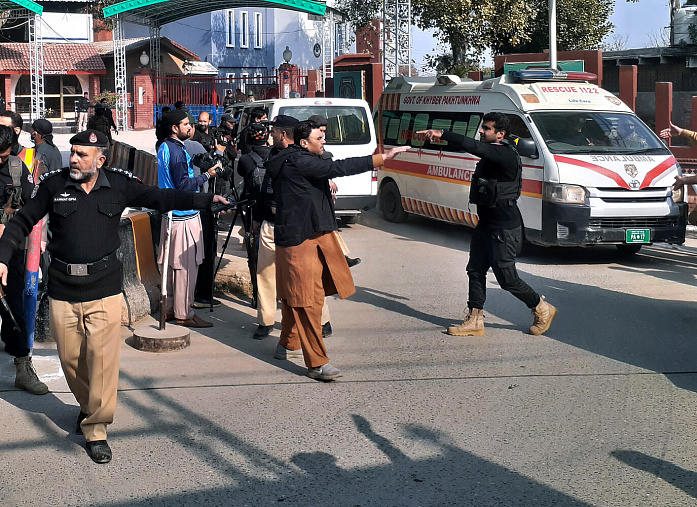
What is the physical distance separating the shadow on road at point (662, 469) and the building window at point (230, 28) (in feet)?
166

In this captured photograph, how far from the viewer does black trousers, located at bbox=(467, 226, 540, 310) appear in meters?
7.73

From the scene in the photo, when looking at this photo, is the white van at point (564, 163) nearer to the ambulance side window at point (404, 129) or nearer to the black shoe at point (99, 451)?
the ambulance side window at point (404, 129)

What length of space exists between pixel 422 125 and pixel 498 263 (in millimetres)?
6364

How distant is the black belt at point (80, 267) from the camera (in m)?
5.07

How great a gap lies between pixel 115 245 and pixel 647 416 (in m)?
3.32

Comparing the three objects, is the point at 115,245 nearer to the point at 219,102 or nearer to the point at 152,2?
the point at 152,2

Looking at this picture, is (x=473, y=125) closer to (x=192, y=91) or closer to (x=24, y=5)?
(x=24, y=5)

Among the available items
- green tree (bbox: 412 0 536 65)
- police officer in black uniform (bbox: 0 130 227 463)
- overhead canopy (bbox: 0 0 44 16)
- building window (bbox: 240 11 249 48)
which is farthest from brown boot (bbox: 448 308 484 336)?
building window (bbox: 240 11 249 48)

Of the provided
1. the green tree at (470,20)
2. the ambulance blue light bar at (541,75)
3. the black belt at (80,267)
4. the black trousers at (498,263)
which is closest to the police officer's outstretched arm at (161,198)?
the black belt at (80,267)

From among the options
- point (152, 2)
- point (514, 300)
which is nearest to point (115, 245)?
point (514, 300)

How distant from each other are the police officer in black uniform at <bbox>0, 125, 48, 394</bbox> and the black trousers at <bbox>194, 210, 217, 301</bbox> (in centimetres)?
243

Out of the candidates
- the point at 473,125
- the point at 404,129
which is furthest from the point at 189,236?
the point at 404,129

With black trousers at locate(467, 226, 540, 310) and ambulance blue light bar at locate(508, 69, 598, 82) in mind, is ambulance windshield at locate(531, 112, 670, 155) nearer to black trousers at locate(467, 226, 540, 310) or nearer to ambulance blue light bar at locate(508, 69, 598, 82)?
ambulance blue light bar at locate(508, 69, 598, 82)

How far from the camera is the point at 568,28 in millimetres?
32469
